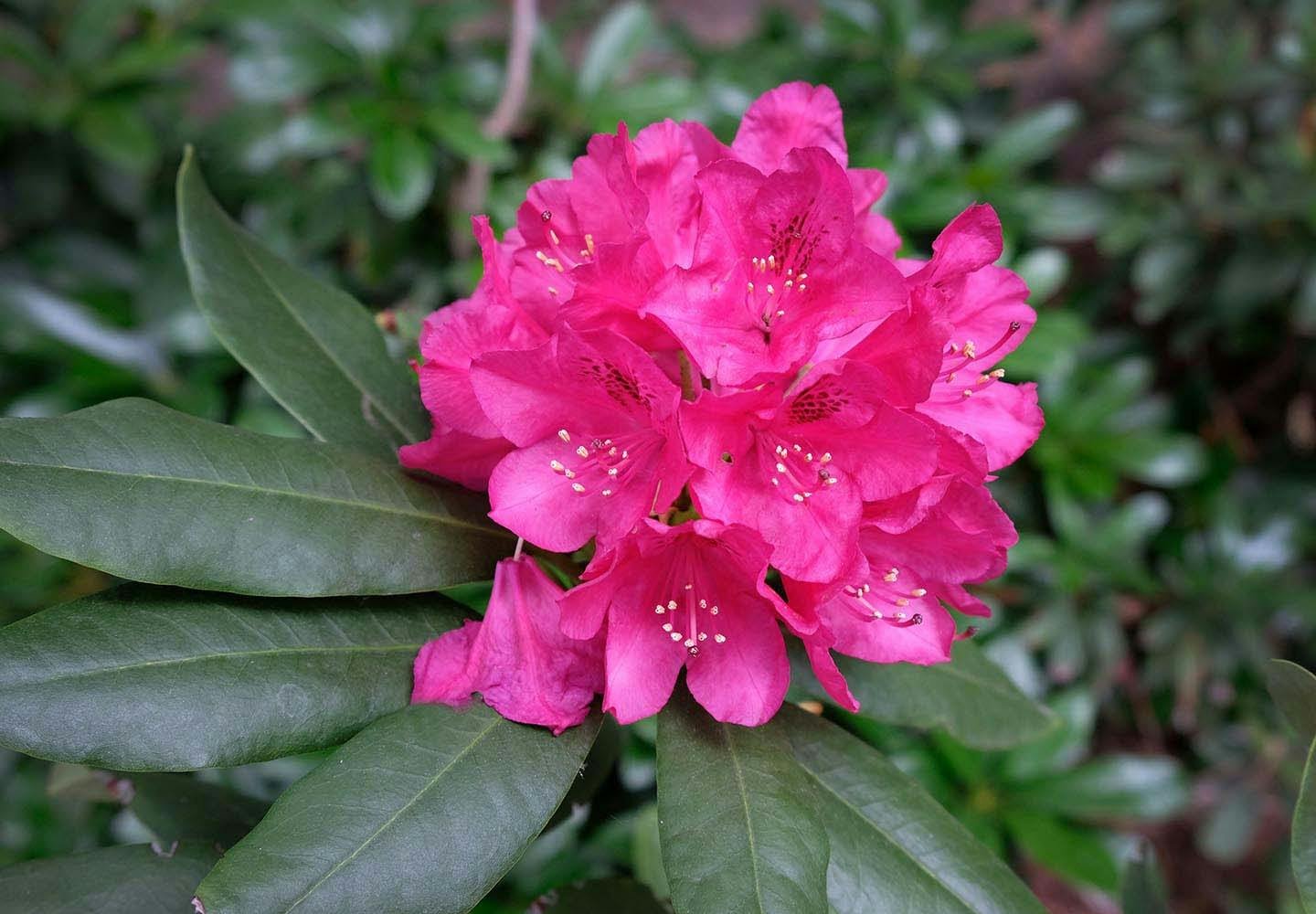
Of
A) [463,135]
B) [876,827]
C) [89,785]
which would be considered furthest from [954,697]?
[463,135]

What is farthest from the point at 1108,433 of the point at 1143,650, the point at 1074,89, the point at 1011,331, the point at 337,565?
the point at 337,565

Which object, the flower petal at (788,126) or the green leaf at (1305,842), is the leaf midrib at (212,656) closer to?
the flower petal at (788,126)

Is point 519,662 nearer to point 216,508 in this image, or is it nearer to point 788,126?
point 216,508

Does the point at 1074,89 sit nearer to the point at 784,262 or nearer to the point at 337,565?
the point at 784,262

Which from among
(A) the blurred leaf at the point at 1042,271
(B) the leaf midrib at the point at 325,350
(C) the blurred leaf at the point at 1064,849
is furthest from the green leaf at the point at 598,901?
(A) the blurred leaf at the point at 1042,271

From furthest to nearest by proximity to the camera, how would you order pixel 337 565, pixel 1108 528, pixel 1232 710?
pixel 1232 710 → pixel 1108 528 → pixel 337 565

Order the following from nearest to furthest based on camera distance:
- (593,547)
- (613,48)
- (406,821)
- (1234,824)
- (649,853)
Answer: (406,821) → (593,547) → (649,853) → (613,48) → (1234,824)

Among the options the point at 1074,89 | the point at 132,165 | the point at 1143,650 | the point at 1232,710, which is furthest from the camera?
the point at 1074,89
